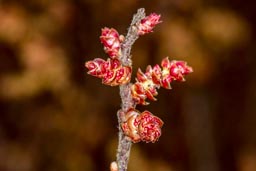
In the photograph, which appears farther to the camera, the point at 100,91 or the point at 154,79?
the point at 100,91

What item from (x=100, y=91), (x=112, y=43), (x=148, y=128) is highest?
(x=100, y=91)

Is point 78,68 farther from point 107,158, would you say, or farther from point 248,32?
point 248,32

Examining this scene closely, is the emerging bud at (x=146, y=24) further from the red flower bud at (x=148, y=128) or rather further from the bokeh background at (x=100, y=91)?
the bokeh background at (x=100, y=91)

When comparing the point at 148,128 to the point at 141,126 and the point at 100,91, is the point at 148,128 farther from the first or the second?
the point at 100,91

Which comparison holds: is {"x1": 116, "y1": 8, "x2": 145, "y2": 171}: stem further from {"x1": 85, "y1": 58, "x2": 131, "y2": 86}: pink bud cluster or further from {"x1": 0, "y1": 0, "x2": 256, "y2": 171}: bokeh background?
{"x1": 0, "y1": 0, "x2": 256, "y2": 171}: bokeh background

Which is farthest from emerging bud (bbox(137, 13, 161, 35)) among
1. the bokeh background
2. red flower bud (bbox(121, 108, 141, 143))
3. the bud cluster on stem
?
the bokeh background

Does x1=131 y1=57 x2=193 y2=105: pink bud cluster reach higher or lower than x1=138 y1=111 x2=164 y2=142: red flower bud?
higher

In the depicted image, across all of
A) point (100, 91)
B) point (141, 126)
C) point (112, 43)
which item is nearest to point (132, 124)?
point (141, 126)
